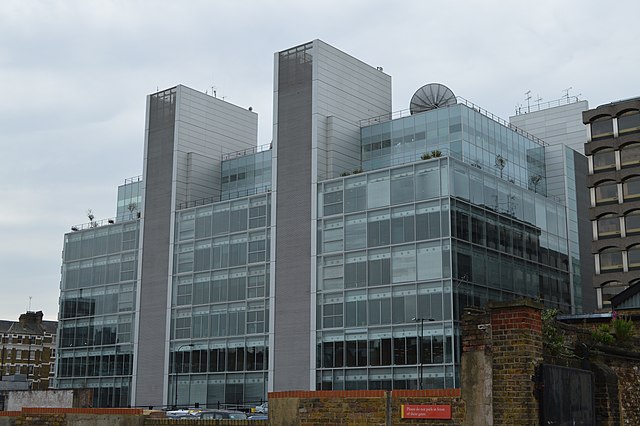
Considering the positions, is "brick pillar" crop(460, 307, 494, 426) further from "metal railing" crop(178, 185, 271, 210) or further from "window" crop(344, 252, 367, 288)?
"metal railing" crop(178, 185, 271, 210)

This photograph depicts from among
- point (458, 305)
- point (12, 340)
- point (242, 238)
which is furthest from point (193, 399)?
point (12, 340)

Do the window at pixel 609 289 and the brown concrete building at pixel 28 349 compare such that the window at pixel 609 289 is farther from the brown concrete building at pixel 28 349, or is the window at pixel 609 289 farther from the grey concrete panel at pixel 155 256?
the brown concrete building at pixel 28 349

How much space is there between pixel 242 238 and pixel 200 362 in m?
11.0

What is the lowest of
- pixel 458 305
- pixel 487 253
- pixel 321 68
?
pixel 458 305

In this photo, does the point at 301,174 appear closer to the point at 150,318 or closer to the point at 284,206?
the point at 284,206

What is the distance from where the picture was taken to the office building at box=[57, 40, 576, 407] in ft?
193

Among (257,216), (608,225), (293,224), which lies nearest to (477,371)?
(293,224)

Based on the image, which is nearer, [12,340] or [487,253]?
[487,253]

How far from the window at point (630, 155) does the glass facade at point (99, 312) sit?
4563 centimetres

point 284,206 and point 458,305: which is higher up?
point 284,206

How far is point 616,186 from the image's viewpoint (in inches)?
2987

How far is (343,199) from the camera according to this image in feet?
208

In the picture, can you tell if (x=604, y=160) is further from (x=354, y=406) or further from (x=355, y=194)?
(x=354, y=406)

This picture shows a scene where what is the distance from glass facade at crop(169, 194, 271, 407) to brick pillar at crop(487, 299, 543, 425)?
5011 centimetres
